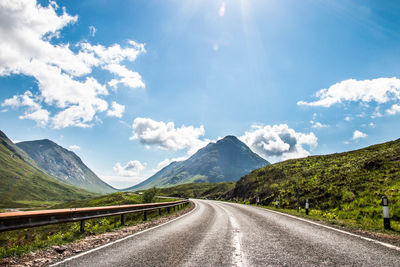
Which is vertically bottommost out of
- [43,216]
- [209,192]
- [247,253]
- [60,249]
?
[209,192]

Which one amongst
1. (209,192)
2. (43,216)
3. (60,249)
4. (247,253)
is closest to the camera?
(247,253)

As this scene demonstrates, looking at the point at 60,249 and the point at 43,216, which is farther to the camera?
Result: the point at 43,216

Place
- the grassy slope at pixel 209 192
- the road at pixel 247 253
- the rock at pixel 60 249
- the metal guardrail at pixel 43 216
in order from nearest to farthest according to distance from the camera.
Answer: the road at pixel 247 253
the metal guardrail at pixel 43 216
the rock at pixel 60 249
the grassy slope at pixel 209 192

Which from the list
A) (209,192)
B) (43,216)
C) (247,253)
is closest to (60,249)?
(43,216)

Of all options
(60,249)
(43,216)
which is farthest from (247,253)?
(43,216)

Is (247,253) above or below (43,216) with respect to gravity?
below

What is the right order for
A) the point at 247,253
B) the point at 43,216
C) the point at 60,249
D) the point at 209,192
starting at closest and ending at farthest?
1. the point at 247,253
2. the point at 60,249
3. the point at 43,216
4. the point at 209,192

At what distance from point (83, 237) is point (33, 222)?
2.07 meters

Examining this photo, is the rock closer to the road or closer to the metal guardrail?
the metal guardrail

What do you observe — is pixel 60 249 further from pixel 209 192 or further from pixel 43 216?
pixel 209 192

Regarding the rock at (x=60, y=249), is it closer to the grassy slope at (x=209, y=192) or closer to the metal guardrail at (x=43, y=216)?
the metal guardrail at (x=43, y=216)

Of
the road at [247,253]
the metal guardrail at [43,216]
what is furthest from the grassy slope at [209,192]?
the road at [247,253]

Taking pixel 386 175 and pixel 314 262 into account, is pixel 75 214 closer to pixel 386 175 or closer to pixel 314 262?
pixel 314 262

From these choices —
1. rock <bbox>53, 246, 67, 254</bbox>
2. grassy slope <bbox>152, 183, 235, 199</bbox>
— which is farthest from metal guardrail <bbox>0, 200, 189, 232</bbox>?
grassy slope <bbox>152, 183, 235, 199</bbox>
